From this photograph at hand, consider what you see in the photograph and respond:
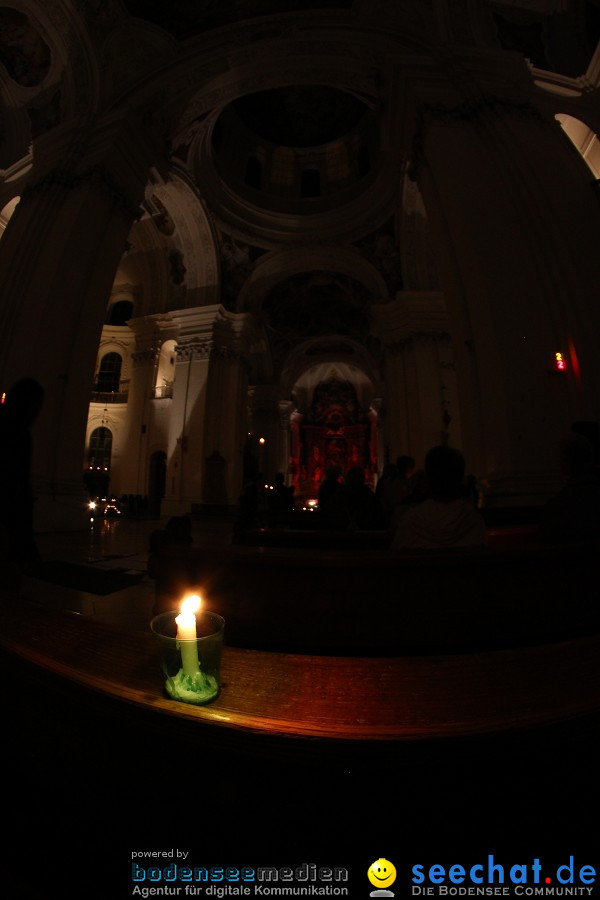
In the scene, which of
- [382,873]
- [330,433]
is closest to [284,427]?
[330,433]

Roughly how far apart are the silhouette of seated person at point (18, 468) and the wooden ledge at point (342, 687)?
118cm

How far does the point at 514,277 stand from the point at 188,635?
605 centimetres

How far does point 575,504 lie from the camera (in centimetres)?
165

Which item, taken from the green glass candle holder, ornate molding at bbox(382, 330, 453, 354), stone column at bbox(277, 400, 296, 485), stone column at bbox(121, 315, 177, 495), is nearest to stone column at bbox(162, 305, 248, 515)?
stone column at bbox(121, 315, 177, 495)

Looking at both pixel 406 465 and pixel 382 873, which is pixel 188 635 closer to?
pixel 382 873

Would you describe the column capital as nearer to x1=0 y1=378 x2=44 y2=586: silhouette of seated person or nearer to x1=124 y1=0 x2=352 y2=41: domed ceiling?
x1=124 y1=0 x2=352 y2=41: domed ceiling

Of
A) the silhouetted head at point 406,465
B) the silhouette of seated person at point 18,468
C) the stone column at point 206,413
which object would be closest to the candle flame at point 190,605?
the silhouette of seated person at point 18,468

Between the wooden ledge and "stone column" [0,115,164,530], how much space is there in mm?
5764

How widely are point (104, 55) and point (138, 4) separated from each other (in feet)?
3.48

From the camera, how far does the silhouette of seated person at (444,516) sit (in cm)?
157

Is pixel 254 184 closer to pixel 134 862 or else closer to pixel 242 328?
pixel 242 328

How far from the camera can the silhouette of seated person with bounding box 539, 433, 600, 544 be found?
5.31 feet

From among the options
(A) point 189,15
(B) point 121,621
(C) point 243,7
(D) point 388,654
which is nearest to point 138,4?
(A) point 189,15

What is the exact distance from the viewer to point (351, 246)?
12.2 meters
